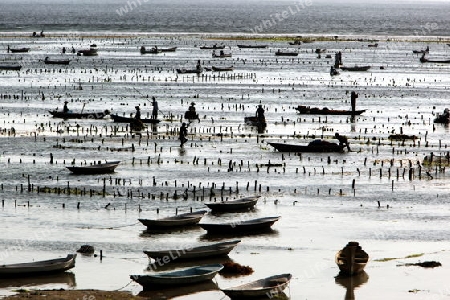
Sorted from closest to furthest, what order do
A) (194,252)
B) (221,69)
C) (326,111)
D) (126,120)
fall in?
(194,252), (126,120), (326,111), (221,69)

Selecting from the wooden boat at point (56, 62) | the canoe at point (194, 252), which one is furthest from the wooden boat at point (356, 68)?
the canoe at point (194, 252)

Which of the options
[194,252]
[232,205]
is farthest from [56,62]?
[194,252]

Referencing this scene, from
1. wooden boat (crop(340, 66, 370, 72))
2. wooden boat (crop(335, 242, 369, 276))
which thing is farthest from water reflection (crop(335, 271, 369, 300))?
wooden boat (crop(340, 66, 370, 72))

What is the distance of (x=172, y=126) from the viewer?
62688 millimetres

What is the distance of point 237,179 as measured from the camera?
45625mm

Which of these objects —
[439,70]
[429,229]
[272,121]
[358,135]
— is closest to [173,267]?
[429,229]

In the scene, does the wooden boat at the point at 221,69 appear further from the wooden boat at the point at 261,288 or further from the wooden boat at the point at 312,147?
the wooden boat at the point at 261,288

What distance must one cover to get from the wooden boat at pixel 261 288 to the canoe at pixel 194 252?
3760 mm

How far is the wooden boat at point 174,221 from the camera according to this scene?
35.1 meters

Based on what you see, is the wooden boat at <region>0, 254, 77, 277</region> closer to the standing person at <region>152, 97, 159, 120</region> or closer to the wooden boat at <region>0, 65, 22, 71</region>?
the standing person at <region>152, 97, 159, 120</region>

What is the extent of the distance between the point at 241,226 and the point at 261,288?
8481 millimetres

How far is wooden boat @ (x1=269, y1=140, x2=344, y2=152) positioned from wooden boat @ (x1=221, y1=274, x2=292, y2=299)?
2511 centimetres

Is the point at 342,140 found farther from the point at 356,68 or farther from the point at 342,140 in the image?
the point at 356,68

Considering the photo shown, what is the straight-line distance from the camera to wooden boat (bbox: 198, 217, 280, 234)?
34.9m
